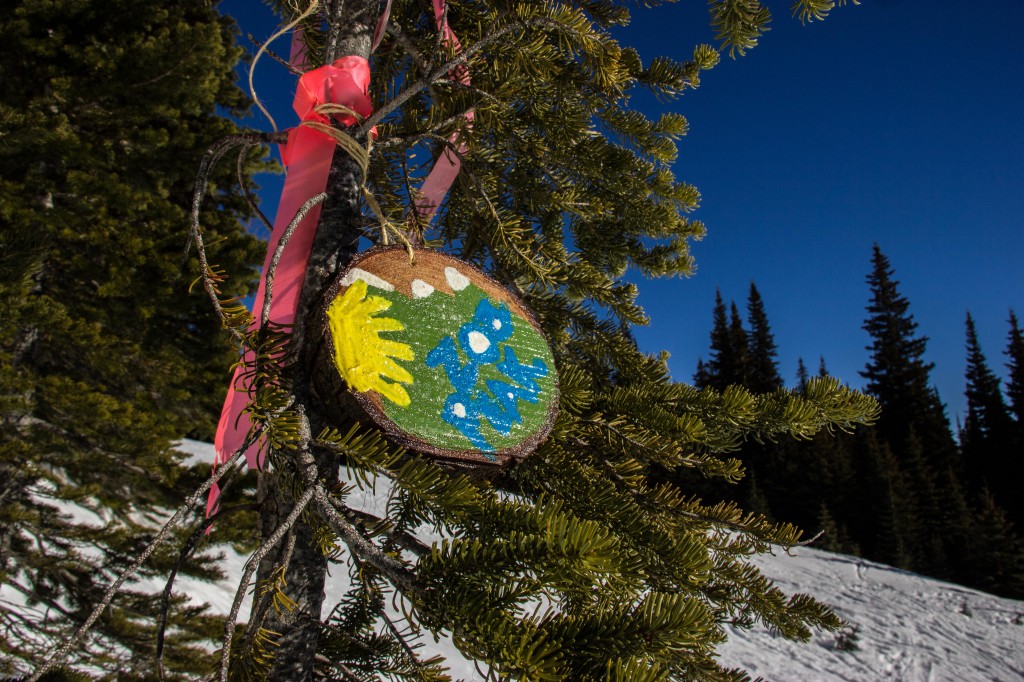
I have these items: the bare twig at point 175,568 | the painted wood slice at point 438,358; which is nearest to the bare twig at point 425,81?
the painted wood slice at point 438,358

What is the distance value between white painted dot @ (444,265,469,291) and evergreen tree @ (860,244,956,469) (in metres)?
41.4

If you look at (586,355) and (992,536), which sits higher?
(992,536)

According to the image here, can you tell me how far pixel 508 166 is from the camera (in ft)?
5.96

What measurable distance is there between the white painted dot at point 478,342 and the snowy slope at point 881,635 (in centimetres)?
416

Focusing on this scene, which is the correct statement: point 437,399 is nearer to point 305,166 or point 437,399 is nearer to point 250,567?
point 250,567

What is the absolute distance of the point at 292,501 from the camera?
0.99 m

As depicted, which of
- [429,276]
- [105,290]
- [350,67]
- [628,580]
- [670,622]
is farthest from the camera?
[105,290]

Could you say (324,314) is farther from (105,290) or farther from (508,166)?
(105,290)

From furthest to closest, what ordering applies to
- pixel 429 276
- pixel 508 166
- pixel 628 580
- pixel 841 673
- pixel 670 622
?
Answer: pixel 841 673, pixel 508 166, pixel 429 276, pixel 628 580, pixel 670 622

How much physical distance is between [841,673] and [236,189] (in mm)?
9235

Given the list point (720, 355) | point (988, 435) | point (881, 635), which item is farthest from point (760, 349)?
point (881, 635)

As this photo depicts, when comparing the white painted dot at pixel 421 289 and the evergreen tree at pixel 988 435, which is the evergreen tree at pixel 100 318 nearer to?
the white painted dot at pixel 421 289

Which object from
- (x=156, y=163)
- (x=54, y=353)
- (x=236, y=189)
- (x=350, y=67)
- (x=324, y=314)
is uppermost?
(x=236, y=189)

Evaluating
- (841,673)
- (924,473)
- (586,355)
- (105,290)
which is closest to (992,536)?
(924,473)
